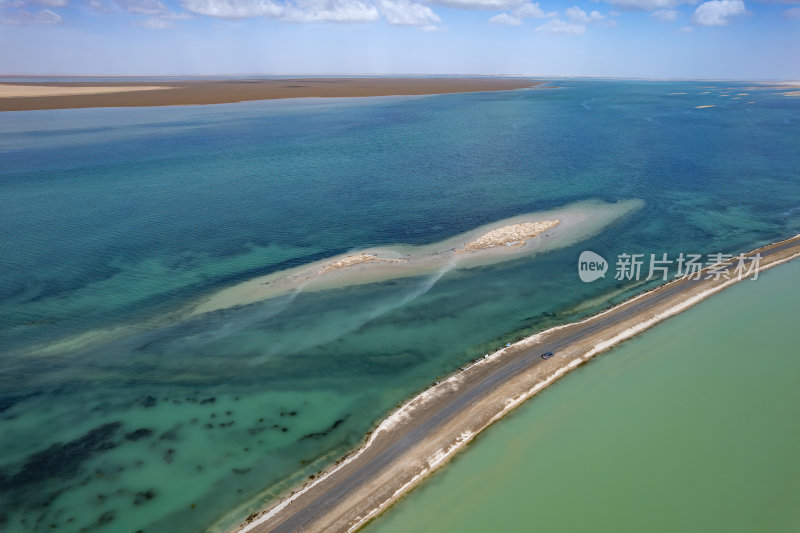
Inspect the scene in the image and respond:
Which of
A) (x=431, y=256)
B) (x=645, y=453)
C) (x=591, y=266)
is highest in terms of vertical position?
(x=431, y=256)

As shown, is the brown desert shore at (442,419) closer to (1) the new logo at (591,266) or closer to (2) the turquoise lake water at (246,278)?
(2) the turquoise lake water at (246,278)

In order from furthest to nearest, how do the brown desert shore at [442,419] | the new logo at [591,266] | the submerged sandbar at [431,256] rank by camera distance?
1. the new logo at [591,266]
2. the submerged sandbar at [431,256]
3. the brown desert shore at [442,419]

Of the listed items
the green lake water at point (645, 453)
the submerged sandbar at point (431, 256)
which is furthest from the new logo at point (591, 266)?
the green lake water at point (645, 453)

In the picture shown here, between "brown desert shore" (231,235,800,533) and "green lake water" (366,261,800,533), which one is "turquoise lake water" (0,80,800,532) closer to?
"brown desert shore" (231,235,800,533)

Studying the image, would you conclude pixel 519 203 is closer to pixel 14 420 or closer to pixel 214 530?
pixel 214 530

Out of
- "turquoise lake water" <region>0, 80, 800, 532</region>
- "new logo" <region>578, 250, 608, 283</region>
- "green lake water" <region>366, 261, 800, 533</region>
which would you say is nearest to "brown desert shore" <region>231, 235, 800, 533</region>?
"green lake water" <region>366, 261, 800, 533</region>

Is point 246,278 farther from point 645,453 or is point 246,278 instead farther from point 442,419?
point 645,453

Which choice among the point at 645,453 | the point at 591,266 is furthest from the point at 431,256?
the point at 645,453
